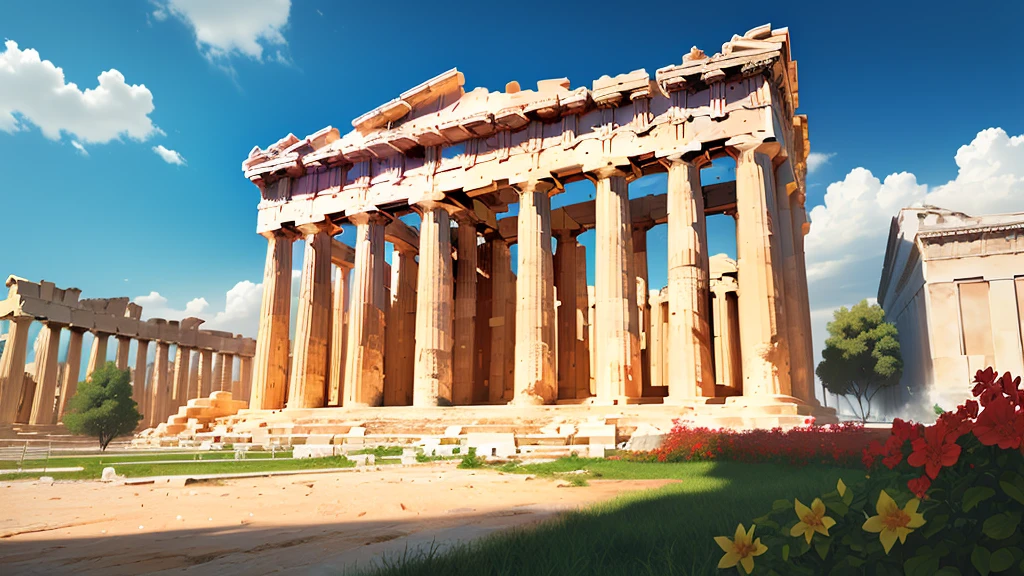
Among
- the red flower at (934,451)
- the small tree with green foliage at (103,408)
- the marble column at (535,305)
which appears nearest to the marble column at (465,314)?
the marble column at (535,305)

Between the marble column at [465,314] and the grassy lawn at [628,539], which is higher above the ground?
the marble column at [465,314]

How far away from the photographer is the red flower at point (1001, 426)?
2.29m

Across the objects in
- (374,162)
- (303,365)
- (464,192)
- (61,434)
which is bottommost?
(61,434)

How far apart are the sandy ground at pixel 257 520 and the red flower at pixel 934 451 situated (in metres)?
3.02

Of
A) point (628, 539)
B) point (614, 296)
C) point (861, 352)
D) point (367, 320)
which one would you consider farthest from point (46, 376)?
point (861, 352)

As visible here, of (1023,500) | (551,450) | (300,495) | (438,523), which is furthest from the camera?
(551,450)

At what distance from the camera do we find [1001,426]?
2.36m

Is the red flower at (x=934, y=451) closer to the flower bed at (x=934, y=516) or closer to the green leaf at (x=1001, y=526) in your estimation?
the flower bed at (x=934, y=516)

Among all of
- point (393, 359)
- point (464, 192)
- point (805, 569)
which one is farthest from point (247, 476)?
point (393, 359)

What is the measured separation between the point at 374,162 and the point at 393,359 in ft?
30.6

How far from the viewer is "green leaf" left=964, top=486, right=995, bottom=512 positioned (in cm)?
228

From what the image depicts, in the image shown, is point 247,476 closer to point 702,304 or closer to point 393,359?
point 702,304

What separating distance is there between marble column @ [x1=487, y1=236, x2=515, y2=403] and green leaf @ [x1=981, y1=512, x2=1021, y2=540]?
27.8 meters

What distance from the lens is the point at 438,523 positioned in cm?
613
